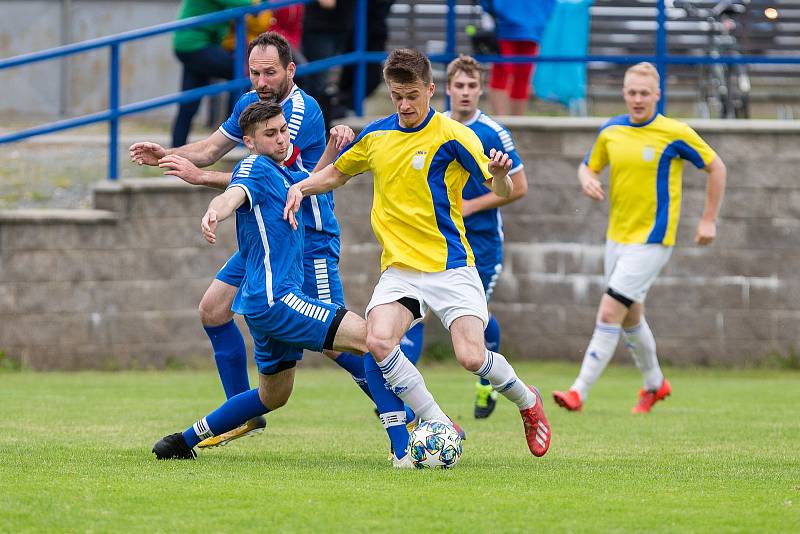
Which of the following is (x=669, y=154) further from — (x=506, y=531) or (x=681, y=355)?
(x=506, y=531)

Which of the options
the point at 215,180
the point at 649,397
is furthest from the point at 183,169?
the point at 649,397

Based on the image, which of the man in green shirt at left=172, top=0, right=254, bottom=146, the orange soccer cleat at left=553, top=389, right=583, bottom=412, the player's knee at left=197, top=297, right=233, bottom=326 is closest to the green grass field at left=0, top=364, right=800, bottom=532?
the orange soccer cleat at left=553, top=389, right=583, bottom=412

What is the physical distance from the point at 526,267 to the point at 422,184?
7.11m

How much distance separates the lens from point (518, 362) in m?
14.3

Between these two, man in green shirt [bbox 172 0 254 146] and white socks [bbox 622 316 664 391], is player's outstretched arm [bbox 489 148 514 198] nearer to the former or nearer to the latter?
white socks [bbox 622 316 664 391]

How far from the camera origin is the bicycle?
14.7m

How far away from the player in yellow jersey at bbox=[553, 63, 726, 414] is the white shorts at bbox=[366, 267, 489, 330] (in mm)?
3283

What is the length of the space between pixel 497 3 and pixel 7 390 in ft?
19.3

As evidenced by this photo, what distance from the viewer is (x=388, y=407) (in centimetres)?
714

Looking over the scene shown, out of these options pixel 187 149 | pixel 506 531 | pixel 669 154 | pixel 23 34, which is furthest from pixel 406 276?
pixel 23 34

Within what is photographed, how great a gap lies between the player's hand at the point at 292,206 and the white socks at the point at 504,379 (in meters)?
1.19

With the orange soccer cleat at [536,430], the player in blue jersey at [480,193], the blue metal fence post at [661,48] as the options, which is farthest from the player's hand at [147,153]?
the blue metal fence post at [661,48]

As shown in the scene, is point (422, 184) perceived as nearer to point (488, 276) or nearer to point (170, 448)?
point (170, 448)

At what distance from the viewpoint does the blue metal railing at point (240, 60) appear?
13016 millimetres
